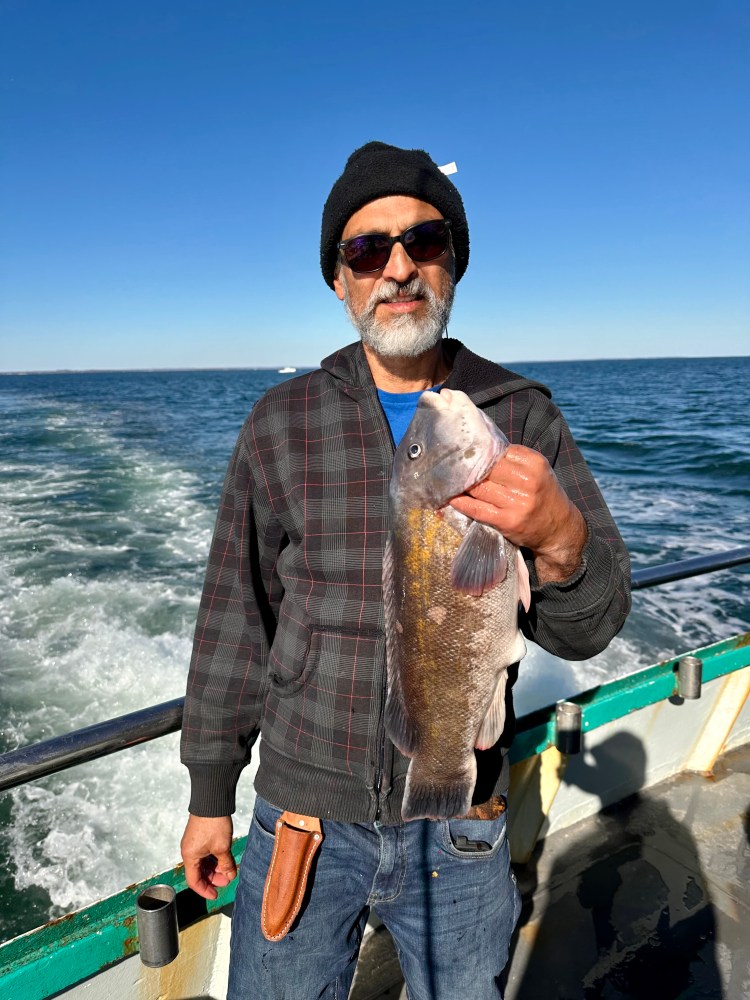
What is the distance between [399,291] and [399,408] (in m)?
0.38

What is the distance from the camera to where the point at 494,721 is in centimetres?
187

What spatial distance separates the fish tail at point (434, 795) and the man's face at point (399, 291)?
1.27m

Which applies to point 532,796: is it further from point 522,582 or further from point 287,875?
point 522,582

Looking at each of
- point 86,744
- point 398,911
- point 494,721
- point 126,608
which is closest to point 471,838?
point 398,911

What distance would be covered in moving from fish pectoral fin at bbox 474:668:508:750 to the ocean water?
430cm

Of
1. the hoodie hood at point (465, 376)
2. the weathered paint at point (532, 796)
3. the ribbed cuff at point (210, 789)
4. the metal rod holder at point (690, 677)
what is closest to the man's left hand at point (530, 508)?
the hoodie hood at point (465, 376)

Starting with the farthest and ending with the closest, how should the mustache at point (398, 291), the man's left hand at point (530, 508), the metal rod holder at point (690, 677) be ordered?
the metal rod holder at point (690, 677), the mustache at point (398, 291), the man's left hand at point (530, 508)

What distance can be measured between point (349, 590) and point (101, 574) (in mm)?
9361

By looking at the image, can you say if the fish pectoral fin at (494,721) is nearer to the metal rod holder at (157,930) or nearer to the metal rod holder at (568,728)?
A: the metal rod holder at (157,930)

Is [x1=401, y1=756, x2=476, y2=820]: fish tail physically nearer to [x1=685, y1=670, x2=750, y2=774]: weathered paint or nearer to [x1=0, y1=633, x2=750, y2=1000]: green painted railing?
[x1=0, y1=633, x2=750, y2=1000]: green painted railing

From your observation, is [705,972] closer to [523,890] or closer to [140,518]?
[523,890]

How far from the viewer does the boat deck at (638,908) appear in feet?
9.22

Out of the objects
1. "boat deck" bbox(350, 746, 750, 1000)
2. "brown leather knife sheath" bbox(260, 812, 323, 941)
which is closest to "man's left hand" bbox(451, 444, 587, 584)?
"brown leather knife sheath" bbox(260, 812, 323, 941)

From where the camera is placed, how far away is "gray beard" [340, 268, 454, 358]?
2.12m
